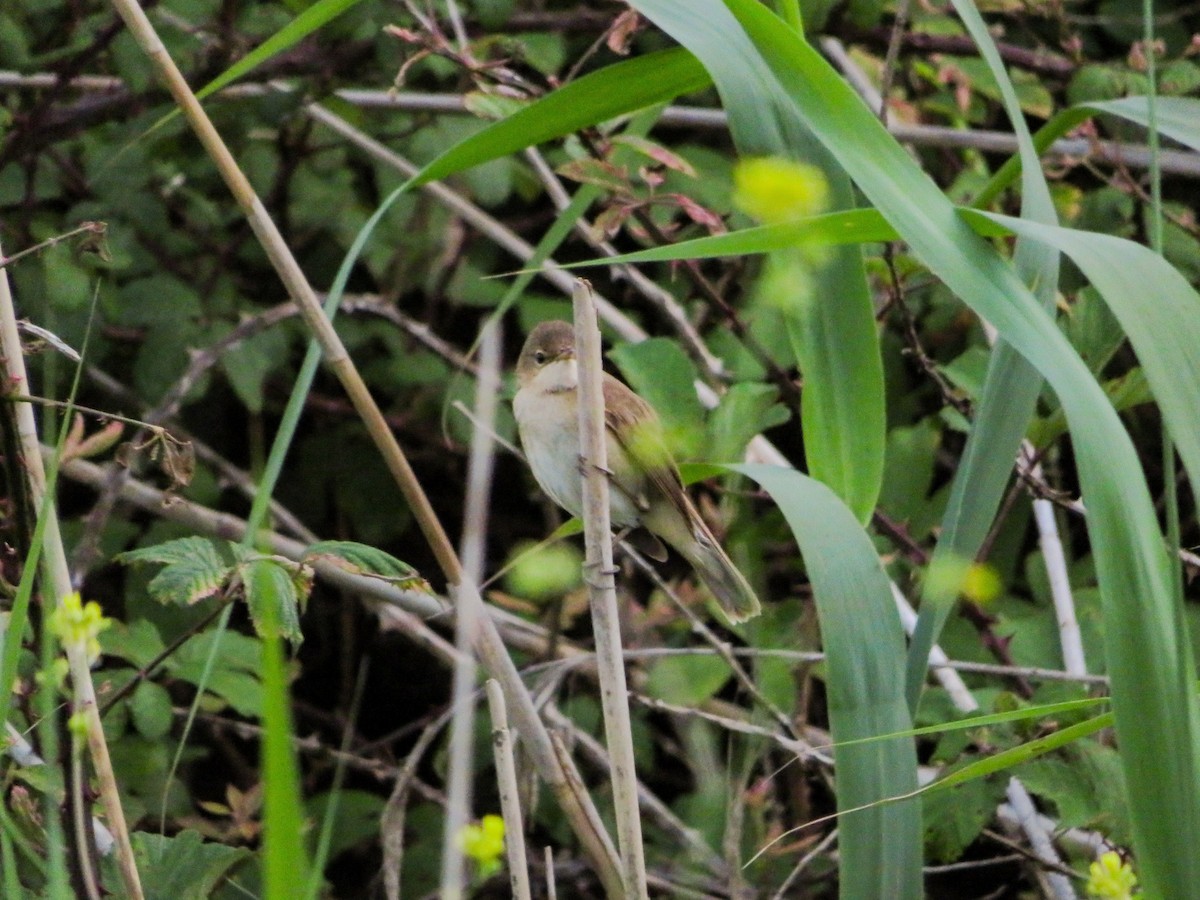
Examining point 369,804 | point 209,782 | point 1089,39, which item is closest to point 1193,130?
point 369,804

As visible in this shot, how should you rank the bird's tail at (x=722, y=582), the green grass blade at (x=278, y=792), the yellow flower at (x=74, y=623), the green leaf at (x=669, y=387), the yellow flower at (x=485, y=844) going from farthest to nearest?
the bird's tail at (x=722, y=582), the green leaf at (x=669, y=387), the yellow flower at (x=74, y=623), the yellow flower at (x=485, y=844), the green grass blade at (x=278, y=792)

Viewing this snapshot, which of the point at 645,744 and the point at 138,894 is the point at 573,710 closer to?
the point at 645,744

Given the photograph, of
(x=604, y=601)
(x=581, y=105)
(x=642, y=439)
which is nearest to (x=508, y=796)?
(x=604, y=601)

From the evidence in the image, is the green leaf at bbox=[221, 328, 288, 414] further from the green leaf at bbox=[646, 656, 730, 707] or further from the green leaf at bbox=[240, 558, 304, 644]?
the green leaf at bbox=[240, 558, 304, 644]

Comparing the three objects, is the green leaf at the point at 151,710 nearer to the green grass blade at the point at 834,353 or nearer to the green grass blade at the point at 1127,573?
the green grass blade at the point at 834,353

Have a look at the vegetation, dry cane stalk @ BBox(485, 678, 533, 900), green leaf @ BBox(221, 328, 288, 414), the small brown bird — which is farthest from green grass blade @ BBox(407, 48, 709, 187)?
green leaf @ BBox(221, 328, 288, 414)

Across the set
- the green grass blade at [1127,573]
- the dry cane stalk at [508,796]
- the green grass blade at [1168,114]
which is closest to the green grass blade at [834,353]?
the green grass blade at [1127,573]
